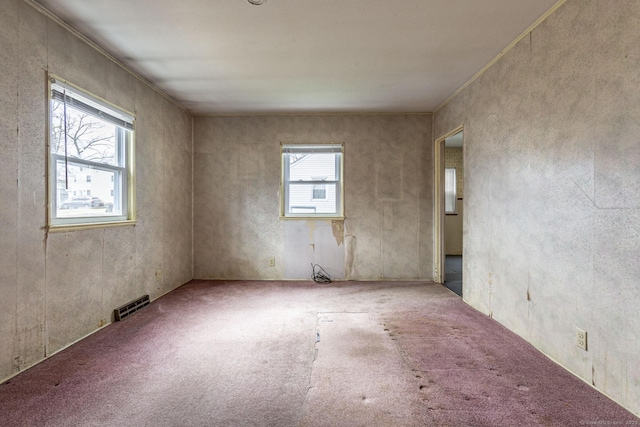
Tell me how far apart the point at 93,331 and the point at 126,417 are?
1.51 meters

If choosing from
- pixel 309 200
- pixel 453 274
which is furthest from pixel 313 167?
pixel 453 274

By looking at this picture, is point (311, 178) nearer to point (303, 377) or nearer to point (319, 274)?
point (319, 274)

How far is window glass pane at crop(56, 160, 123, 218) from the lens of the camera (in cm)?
249

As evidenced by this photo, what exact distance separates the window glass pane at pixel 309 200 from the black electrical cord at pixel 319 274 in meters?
0.88

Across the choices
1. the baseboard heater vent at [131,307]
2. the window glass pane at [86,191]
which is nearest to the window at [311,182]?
the baseboard heater vent at [131,307]

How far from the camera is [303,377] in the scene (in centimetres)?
204

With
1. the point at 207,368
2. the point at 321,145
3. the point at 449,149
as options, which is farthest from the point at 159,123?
the point at 449,149

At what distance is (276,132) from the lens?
4789mm

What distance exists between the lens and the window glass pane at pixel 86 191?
2490 millimetres

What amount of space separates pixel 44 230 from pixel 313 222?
3209 mm

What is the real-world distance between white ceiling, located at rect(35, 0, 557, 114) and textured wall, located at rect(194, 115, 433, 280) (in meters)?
0.82

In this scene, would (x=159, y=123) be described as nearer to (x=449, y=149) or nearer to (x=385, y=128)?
(x=385, y=128)

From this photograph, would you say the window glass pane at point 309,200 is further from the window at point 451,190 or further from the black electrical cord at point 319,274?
the window at point 451,190

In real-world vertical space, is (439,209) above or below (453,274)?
above
